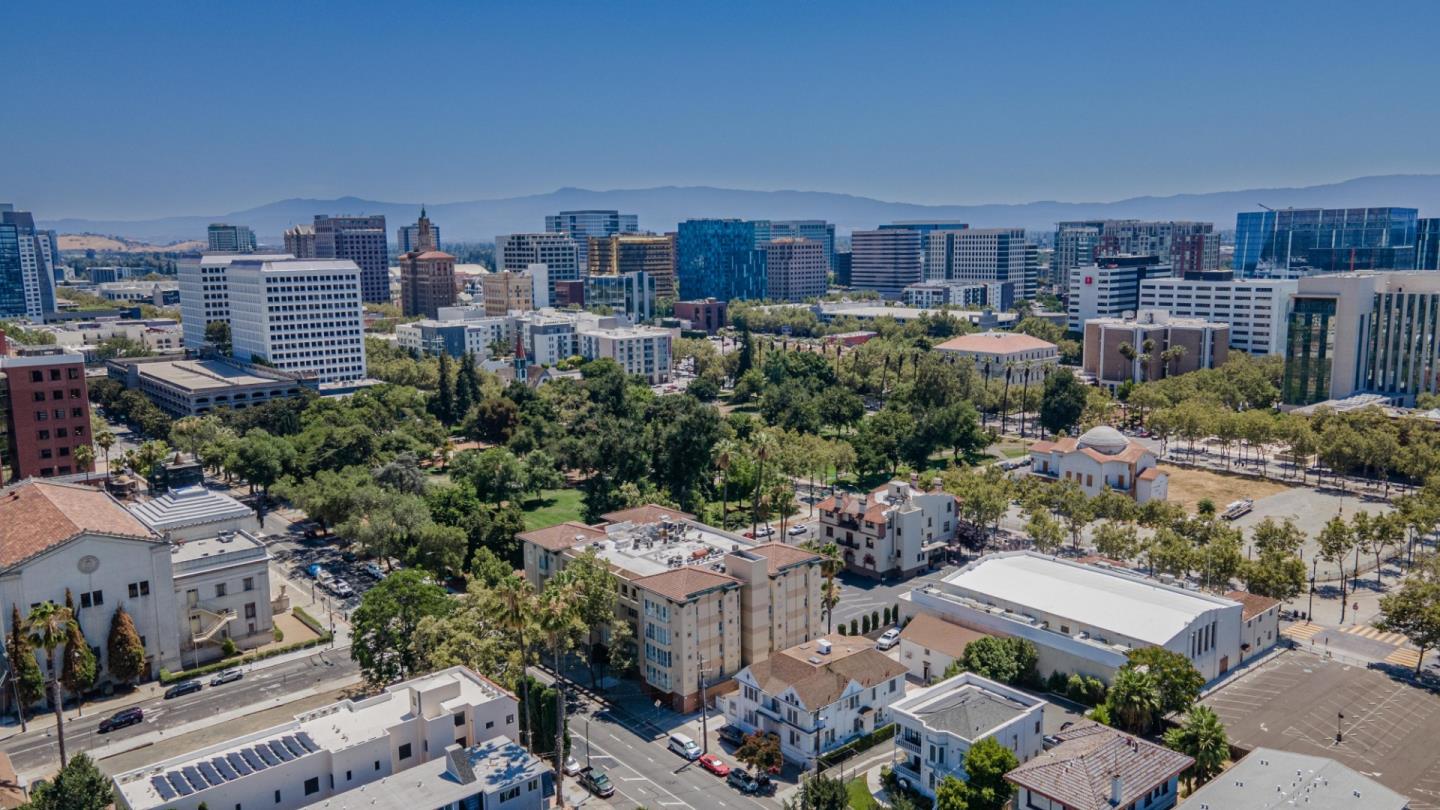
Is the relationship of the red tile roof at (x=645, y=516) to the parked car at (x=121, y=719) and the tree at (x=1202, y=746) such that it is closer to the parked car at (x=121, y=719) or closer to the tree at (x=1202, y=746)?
the parked car at (x=121, y=719)

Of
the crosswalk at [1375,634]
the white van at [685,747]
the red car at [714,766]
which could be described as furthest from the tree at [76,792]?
the crosswalk at [1375,634]

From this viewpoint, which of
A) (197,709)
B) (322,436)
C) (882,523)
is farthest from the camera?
(322,436)

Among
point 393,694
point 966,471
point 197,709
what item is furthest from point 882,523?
point 197,709

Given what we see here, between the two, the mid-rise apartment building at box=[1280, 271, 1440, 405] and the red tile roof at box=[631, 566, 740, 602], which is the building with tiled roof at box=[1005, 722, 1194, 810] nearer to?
the red tile roof at box=[631, 566, 740, 602]

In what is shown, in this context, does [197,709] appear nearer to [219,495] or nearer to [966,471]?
[219,495]

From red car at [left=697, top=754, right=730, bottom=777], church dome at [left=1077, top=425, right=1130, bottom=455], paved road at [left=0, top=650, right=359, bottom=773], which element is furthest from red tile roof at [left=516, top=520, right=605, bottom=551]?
church dome at [left=1077, top=425, right=1130, bottom=455]

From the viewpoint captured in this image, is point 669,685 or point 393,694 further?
point 669,685
